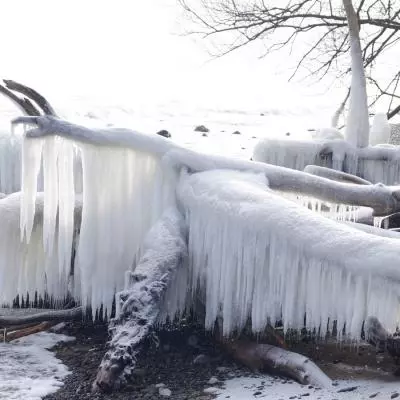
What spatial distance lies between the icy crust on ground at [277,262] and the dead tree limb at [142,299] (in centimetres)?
21

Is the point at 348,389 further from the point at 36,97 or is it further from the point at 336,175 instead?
the point at 36,97

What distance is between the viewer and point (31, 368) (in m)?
4.75

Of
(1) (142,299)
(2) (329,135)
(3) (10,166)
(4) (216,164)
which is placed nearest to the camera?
(1) (142,299)

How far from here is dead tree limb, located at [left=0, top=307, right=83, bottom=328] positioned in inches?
211

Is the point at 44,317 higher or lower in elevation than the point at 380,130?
lower

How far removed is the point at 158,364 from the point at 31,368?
923 millimetres

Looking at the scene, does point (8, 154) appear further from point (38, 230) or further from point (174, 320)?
point (174, 320)

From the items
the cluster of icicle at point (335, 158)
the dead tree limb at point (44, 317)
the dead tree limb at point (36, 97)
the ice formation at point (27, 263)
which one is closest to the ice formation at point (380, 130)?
the cluster of icicle at point (335, 158)

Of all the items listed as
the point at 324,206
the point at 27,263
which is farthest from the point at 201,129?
the point at 27,263

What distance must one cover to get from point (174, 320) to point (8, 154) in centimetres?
605

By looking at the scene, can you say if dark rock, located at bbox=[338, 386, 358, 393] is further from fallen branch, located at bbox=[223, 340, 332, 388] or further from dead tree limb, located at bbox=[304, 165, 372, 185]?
dead tree limb, located at bbox=[304, 165, 372, 185]

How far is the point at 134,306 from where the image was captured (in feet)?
14.4

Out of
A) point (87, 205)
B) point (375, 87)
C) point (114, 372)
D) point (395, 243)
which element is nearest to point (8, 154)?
point (87, 205)

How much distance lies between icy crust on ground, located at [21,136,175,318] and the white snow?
1.60 m
